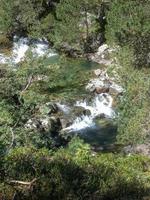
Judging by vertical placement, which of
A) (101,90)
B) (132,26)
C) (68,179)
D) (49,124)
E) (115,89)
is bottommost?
(115,89)

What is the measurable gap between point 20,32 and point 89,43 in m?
10.6

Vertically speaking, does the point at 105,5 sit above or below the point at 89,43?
above

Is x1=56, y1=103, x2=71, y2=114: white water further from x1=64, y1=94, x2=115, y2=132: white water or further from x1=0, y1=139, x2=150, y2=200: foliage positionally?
x1=0, y1=139, x2=150, y2=200: foliage

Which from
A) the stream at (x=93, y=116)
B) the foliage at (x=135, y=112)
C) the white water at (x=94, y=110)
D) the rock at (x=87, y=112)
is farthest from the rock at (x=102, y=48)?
the foliage at (x=135, y=112)

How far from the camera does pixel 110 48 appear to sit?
55.6 metres

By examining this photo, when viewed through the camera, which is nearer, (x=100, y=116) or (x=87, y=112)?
(x=100, y=116)

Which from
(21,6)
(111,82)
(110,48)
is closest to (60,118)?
(111,82)

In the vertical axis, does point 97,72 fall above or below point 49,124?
below

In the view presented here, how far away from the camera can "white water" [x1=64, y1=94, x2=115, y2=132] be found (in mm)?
40125

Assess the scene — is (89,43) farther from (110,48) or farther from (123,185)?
(123,185)

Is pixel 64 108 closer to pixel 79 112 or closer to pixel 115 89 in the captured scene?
pixel 79 112

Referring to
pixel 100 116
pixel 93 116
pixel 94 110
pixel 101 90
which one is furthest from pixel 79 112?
pixel 101 90

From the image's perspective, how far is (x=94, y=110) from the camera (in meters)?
42.6

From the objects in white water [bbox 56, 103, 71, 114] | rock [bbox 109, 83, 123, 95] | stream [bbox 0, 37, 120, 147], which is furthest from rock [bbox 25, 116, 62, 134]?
Result: rock [bbox 109, 83, 123, 95]
